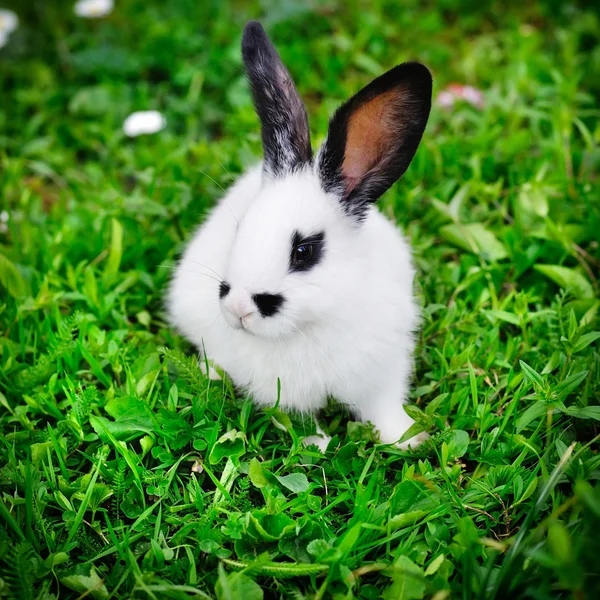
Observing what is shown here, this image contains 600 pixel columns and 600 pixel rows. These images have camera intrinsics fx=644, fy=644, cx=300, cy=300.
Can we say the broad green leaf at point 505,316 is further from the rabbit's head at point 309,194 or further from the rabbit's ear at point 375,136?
the rabbit's ear at point 375,136

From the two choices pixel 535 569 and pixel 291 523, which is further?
pixel 291 523

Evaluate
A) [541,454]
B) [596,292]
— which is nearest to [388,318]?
[541,454]

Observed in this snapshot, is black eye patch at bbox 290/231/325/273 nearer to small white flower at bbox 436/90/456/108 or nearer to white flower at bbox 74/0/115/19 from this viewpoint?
small white flower at bbox 436/90/456/108

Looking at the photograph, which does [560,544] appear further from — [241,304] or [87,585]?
[87,585]

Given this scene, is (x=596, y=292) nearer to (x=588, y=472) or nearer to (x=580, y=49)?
(x=588, y=472)

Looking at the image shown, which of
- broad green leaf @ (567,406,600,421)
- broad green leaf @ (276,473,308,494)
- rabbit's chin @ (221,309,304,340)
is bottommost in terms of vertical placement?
broad green leaf @ (276,473,308,494)

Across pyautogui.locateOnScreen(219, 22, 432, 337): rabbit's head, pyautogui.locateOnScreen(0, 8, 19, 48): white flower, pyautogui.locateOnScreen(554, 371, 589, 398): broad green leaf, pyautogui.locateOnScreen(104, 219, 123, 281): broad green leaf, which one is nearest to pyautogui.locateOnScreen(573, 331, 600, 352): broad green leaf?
pyautogui.locateOnScreen(554, 371, 589, 398): broad green leaf
